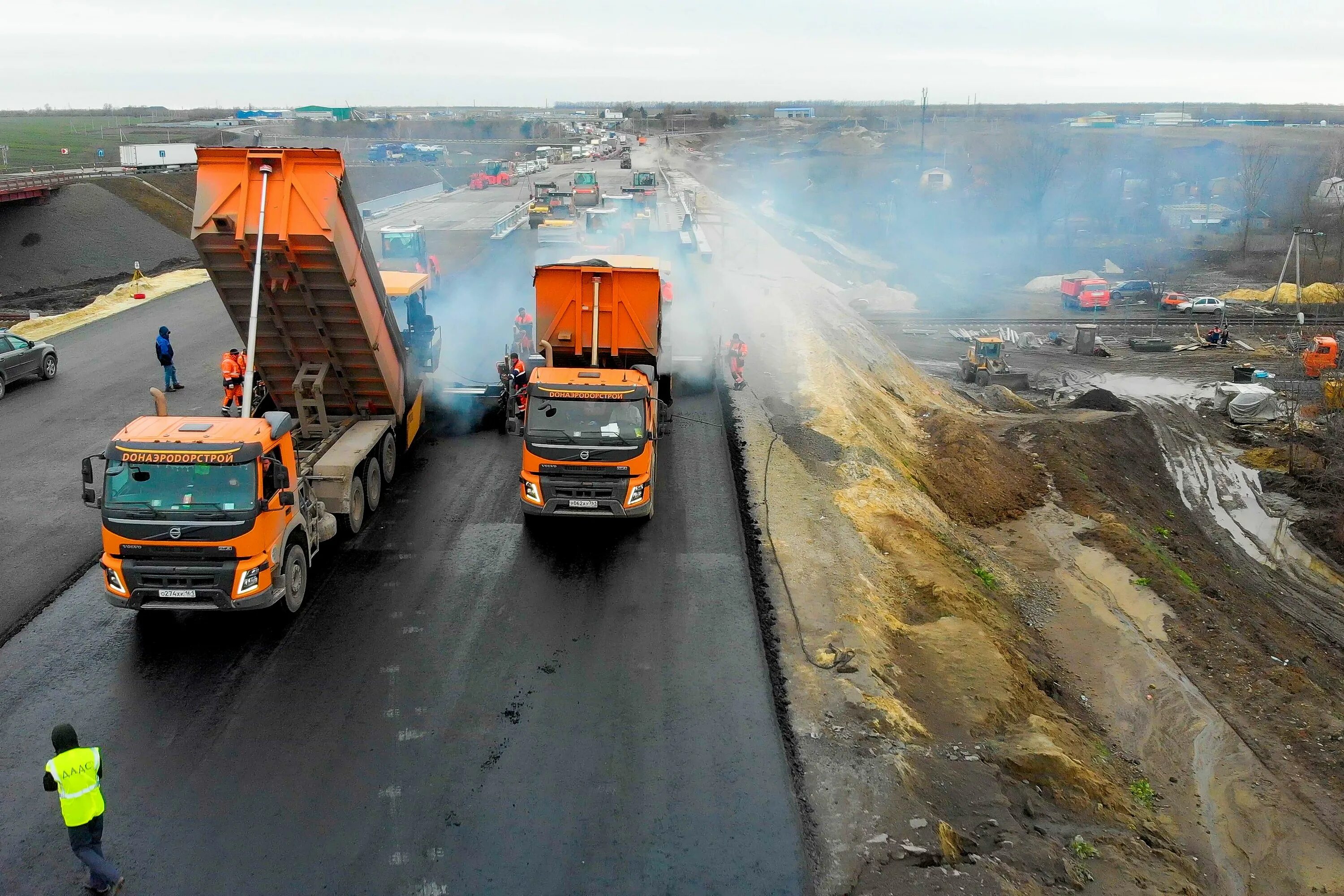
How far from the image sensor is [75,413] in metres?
20.2

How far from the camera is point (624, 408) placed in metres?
14.5

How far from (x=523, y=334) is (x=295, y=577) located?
10.2 m

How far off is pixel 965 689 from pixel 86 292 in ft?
127

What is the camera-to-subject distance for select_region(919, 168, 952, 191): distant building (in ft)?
320

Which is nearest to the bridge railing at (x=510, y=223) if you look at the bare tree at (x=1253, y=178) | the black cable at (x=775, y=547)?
the black cable at (x=775, y=547)

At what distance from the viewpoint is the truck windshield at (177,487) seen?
1082cm

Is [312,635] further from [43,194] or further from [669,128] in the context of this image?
[669,128]

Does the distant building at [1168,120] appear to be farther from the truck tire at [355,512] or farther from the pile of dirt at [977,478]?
the truck tire at [355,512]

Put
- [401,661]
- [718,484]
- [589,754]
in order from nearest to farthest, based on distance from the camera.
→ [589,754] < [401,661] < [718,484]

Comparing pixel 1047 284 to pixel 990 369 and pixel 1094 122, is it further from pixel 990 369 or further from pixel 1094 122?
pixel 1094 122

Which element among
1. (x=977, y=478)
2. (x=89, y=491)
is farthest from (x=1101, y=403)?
(x=89, y=491)

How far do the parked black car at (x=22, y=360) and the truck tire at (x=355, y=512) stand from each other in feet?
39.1

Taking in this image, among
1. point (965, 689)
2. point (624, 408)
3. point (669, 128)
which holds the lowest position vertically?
point (965, 689)

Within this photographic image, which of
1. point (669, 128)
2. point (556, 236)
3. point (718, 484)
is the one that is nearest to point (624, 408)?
point (718, 484)
